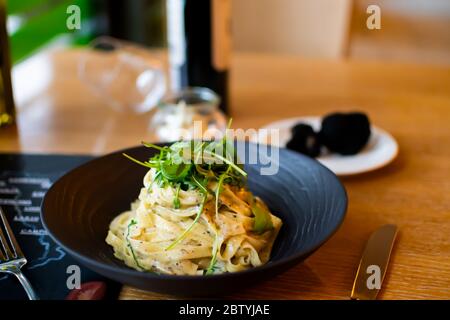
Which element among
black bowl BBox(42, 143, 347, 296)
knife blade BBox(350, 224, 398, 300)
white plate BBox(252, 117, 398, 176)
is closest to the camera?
black bowl BBox(42, 143, 347, 296)

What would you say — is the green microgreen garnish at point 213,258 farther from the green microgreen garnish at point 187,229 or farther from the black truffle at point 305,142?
the black truffle at point 305,142

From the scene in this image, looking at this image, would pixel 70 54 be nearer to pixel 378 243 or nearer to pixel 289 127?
pixel 289 127

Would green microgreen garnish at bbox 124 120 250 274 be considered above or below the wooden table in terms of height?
above

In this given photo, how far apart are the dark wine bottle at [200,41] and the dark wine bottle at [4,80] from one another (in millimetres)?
401

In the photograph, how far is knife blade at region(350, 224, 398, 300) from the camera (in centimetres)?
81

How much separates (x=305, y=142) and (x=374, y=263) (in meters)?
0.41

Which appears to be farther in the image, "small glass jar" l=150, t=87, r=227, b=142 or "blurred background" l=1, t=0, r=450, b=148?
"blurred background" l=1, t=0, r=450, b=148

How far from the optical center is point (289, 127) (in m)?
1.36

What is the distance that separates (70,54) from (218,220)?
4.20 ft

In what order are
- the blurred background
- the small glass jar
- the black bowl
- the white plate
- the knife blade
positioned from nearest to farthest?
the black bowl < the knife blade < the white plate < the small glass jar < the blurred background

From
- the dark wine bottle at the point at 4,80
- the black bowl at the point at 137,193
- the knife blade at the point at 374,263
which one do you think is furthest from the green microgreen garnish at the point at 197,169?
the dark wine bottle at the point at 4,80

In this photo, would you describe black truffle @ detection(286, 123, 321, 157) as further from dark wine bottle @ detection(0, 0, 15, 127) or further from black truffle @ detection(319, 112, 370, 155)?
dark wine bottle @ detection(0, 0, 15, 127)

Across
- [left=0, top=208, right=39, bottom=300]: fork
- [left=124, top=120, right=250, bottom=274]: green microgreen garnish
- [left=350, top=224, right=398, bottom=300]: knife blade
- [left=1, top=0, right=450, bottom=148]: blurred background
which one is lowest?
[left=350, top=224, right=398, bottom=300]: knife blade

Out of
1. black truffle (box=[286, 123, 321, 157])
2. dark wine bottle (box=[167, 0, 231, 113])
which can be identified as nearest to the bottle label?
dark wine bottle (box=[167, 0, 231, 113])
